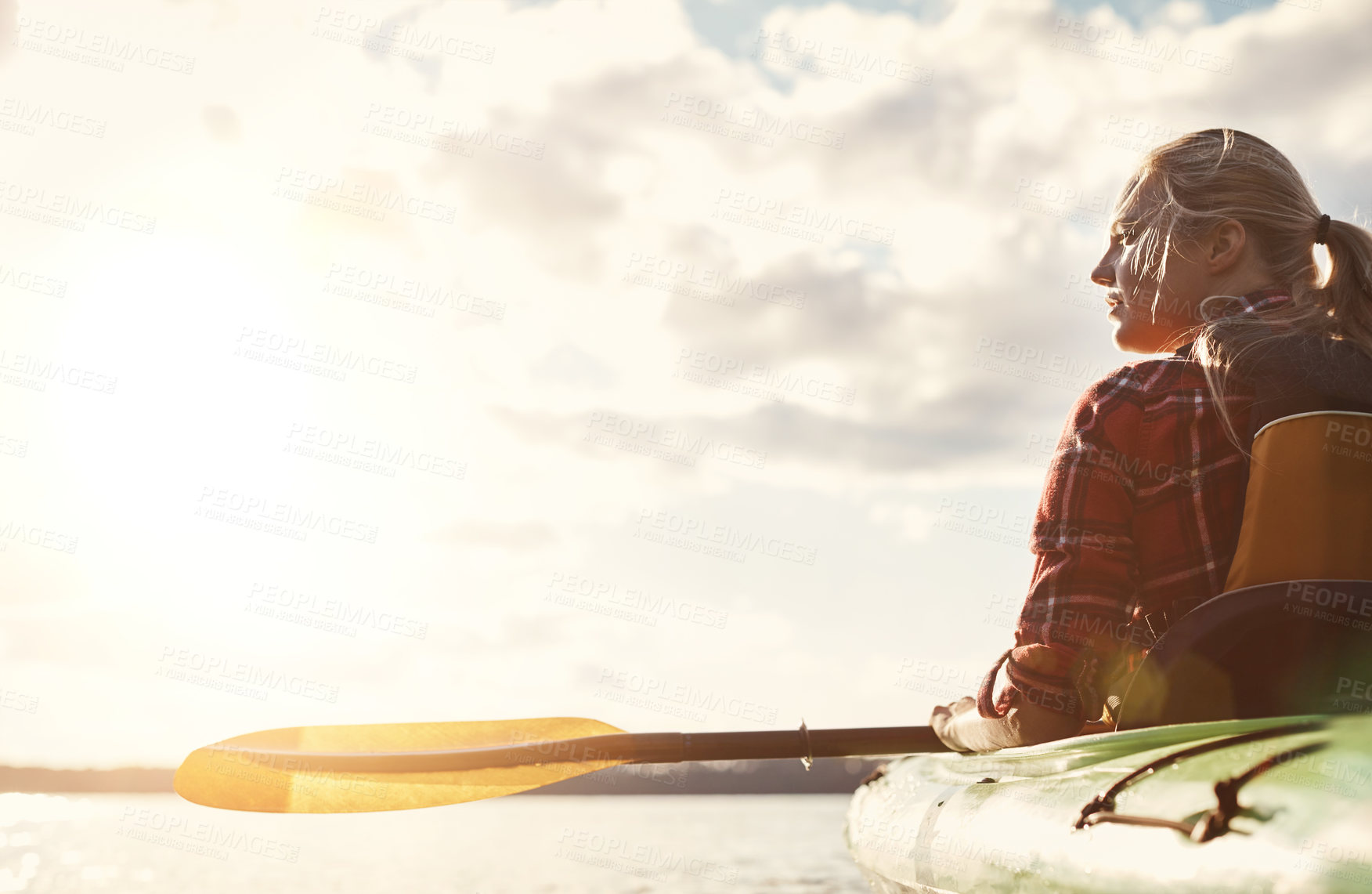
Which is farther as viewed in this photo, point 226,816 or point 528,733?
point 226,816

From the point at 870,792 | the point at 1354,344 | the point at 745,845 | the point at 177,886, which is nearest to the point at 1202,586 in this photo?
the point at 1354,344

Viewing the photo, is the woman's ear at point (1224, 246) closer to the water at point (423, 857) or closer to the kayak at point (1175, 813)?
the kayak at point (1175, 813)

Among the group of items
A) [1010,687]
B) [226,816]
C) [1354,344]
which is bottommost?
[226,816]

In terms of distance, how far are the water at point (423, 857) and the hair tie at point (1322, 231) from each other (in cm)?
1319

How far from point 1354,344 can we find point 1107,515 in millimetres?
729

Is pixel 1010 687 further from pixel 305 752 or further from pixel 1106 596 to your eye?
pixel 305 752

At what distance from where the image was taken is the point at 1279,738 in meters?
1.78

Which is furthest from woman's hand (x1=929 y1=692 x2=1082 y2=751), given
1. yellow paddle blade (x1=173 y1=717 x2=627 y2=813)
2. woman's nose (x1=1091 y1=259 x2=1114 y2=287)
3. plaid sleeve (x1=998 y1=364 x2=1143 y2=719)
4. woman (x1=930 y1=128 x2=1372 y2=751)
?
yellow paddle blade (x1=173 y1=717 x2=627 y2=813)

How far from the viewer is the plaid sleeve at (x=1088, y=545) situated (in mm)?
2180

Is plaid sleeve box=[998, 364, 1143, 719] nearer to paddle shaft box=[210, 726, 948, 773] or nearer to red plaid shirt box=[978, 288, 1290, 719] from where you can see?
red plaid shirt box=[978, 288, 1290, 719]

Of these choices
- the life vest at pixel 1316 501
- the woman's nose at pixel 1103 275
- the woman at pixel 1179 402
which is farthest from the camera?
the woman's nose at pixel 1103 275

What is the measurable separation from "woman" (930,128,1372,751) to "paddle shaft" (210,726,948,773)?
6.00 ft

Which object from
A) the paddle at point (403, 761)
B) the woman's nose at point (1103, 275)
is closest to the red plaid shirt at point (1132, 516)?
the woman's nose at point (1103, 275)

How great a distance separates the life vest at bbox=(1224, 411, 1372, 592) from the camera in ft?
6.53
